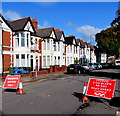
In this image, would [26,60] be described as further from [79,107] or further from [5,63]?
[79,107]

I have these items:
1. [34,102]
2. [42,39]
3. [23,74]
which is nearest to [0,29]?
[23,74]

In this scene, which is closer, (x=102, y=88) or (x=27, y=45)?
(x=102, y=88)

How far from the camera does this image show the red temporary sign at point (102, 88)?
6770 mm

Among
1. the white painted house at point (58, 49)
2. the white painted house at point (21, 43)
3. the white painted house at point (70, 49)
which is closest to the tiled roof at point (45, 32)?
the white painted house at point (58, 49)

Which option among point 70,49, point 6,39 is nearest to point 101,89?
point 6,39

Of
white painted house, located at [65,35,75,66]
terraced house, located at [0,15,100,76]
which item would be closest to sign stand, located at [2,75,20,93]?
terraced house, located at [0,15,100,76]

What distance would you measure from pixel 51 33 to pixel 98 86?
70.4 feet

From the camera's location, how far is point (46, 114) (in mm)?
5367

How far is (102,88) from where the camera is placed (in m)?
7.03

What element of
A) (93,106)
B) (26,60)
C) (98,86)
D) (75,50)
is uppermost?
(75,50)

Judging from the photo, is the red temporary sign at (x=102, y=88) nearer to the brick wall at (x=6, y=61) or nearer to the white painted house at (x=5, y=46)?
the white painted house at (x=5, y=46)

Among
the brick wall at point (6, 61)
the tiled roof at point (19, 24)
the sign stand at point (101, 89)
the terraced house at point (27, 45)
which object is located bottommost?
the sign stand at point (101, 89)

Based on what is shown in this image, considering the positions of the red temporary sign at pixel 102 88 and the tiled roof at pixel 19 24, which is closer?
Answer: the red temporary sign at pixel 102 88

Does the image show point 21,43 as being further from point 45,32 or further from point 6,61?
point 45,32
